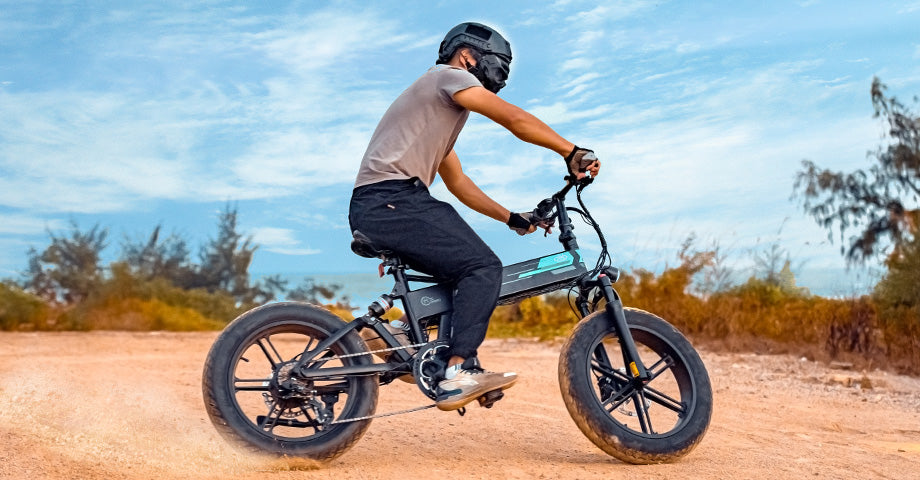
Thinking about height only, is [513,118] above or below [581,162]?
above

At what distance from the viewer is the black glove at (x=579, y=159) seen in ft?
15.7

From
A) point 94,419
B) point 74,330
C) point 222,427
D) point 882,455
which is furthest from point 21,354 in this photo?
point 882,455

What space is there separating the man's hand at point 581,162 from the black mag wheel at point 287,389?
58.0 inches

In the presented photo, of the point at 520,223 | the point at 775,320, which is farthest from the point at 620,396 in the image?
the point at 775,320

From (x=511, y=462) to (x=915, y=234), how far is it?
10057 mm

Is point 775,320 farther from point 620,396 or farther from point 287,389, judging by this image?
point 287,389

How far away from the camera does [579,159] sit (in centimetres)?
478

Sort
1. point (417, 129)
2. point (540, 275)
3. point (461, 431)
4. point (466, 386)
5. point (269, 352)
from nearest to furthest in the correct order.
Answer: point (466, 386) → point (417, 129) → point (269, 352) → point (540, 275) → point (461, 431)

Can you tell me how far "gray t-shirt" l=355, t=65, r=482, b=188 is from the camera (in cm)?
470

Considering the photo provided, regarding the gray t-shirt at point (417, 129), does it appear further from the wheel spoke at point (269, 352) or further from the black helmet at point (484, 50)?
the wheel spoke at point (269, 352)

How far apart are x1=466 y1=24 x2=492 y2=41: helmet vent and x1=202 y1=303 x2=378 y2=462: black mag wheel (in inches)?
69.0

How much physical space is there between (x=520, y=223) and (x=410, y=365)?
112 centimetres

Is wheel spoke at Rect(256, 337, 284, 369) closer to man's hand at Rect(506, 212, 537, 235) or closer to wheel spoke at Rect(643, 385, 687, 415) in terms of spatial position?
man's hand at Rect(506, 212, 537, 235)

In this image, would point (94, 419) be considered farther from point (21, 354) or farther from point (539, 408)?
point (21, 354)
